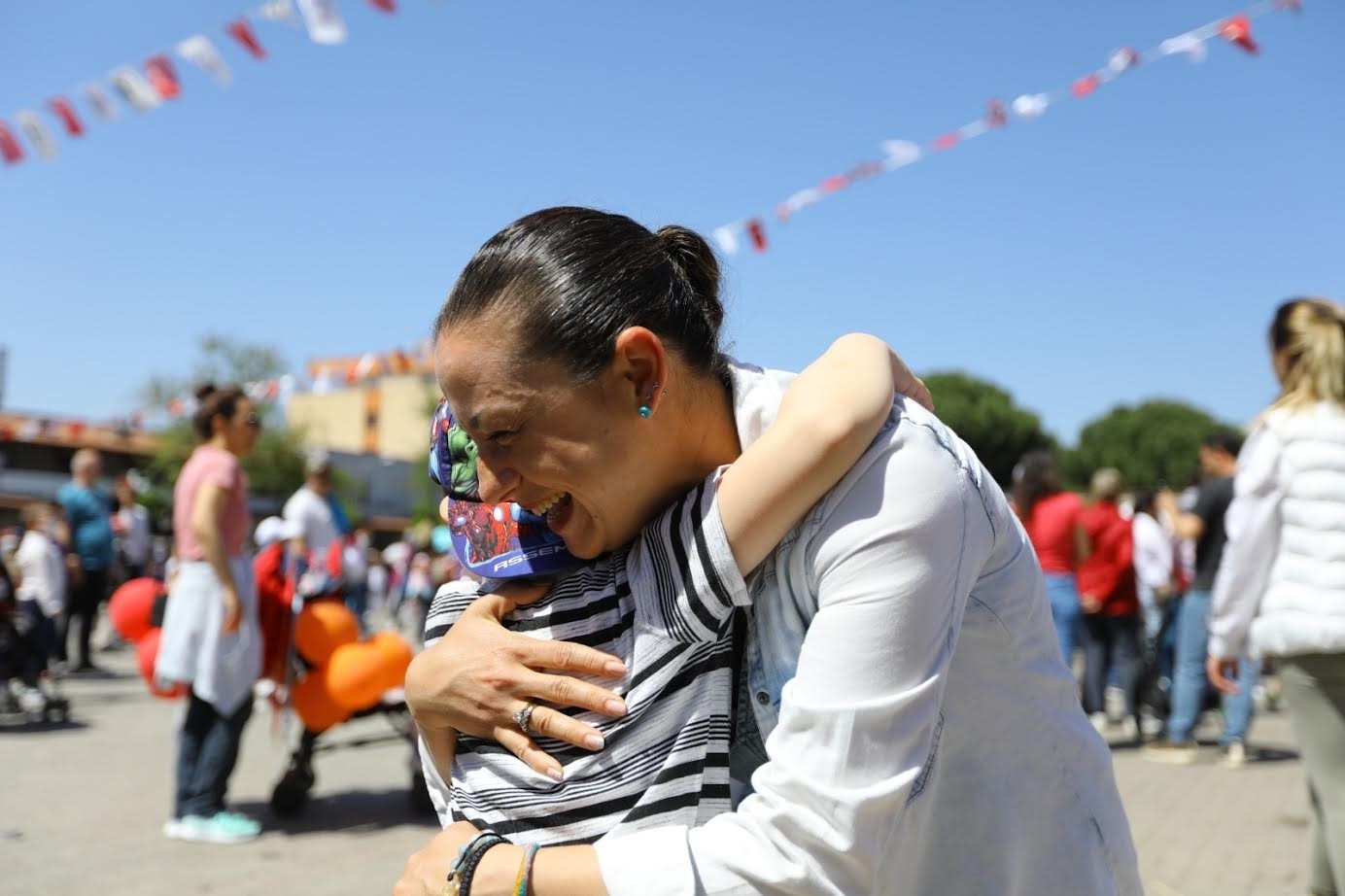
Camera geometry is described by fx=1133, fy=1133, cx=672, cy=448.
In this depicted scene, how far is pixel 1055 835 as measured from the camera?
50.0 inches

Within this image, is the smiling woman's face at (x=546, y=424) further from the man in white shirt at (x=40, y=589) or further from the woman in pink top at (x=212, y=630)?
the man in white shirt at (x=40, y=589)

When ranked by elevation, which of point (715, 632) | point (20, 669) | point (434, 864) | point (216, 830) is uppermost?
point (715, 632)

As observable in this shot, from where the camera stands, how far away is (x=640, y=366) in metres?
1.28

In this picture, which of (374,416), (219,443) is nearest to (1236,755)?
(219,443)

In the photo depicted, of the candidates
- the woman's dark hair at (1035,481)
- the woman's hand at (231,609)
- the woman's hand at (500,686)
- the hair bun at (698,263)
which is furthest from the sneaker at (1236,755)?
the woman's hand at (500,686)

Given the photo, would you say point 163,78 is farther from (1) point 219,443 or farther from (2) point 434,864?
(2) point 434,864

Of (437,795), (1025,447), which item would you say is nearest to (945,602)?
(437,795)

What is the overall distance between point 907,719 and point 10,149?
1022cm

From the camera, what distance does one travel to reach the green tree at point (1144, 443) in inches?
2447

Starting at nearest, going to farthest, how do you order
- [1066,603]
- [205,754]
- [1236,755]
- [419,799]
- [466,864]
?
[466,864]
[205,754]
[419,799]
[1236,755]
[1066,603]

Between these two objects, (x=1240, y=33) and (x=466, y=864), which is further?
(x=1240, y=33)

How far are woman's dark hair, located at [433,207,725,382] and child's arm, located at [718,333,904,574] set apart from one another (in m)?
0.21

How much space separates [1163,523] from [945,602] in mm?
8915

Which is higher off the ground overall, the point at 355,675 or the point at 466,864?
the point at 466,864
